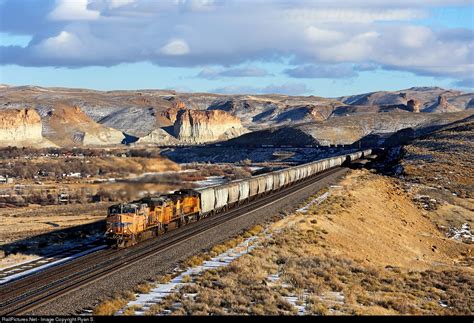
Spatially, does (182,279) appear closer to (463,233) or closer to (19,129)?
(463,233)

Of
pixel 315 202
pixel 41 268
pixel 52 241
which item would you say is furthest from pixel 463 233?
pixel 41 268

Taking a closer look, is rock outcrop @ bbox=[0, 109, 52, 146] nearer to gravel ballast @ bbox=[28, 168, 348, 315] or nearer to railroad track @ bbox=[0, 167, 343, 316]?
gravel ballast @ bbox=[28, 168, 348, 315]

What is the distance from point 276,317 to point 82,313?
6.10 m

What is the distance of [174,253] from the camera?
97.2ft

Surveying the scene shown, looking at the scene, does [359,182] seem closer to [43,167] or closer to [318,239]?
[318,239]

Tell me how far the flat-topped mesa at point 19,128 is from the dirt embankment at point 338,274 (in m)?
145

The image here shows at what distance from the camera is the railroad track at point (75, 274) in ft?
68.1

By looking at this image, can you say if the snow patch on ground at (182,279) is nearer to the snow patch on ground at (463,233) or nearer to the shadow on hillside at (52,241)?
the shadow on hillside at (52,241)

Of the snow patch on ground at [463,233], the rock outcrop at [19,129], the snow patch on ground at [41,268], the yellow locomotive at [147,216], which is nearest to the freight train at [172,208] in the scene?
the yellow locomotive at [147,216]

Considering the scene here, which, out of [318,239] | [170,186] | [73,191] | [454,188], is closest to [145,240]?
[170,186]

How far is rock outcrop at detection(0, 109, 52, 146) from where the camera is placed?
174 m

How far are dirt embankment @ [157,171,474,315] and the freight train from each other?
6153 mm

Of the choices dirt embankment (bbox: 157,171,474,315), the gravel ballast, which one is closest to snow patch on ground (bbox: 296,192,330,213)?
dirt embankment (bbox: 157,171,474,315)

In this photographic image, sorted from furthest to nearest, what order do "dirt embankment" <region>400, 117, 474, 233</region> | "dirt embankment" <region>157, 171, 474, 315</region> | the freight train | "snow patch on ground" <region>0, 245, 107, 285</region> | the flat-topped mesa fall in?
the flat-topped mesa, "dirt embankment" <region>400, 117, 474, 233</region>, the freight train, "snow patch on ground" <region>0, 245, 107, 285</region>, "dirt embankment" <region>157, 171, 474, 315</region>
